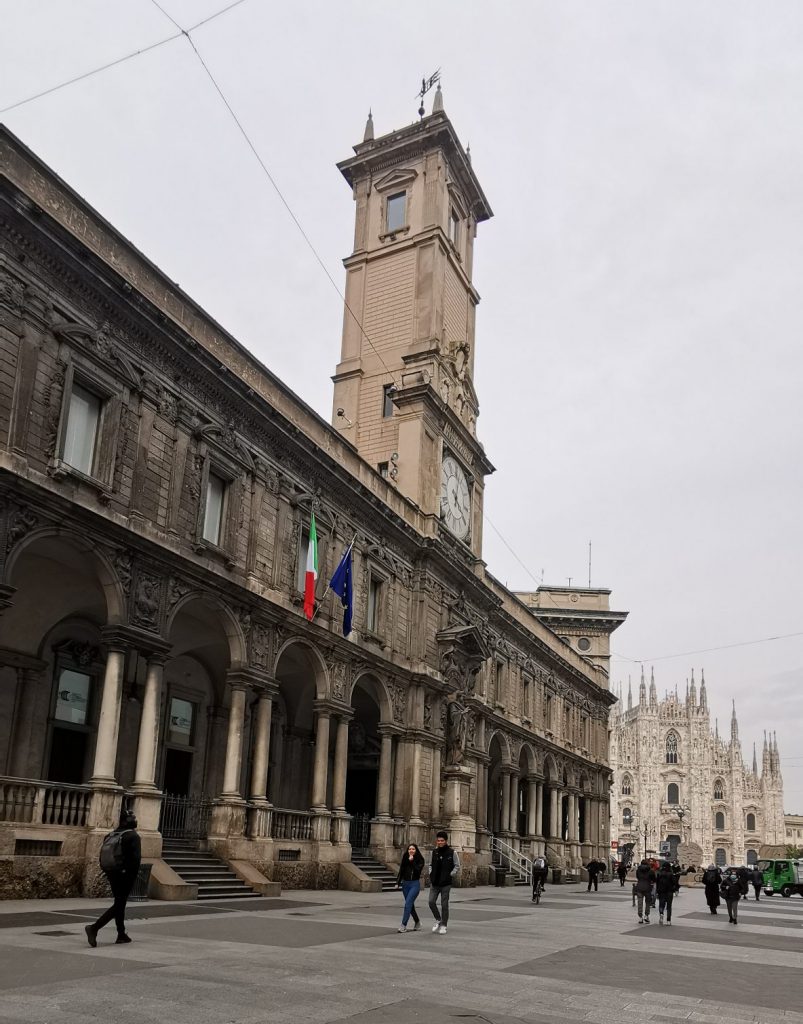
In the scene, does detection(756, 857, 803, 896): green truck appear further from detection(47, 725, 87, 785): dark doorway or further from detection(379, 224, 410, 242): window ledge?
detection(47, 725, 87, 785): dark doorway

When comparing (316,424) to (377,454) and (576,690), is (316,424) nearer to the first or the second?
(377,454)

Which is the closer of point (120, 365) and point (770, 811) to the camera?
point (120, 365)

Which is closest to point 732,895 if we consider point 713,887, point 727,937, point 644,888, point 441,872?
point 644,888

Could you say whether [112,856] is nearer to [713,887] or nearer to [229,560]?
[229,560]

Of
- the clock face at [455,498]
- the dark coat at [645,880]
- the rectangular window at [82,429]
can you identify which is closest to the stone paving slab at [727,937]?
the dark coat at [645,880]

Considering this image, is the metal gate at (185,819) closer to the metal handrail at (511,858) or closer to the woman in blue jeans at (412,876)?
the woman in blue jeans at (412,876)

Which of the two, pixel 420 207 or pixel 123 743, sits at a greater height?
pixel 420 207

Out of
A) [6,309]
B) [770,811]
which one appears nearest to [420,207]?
[6,309]

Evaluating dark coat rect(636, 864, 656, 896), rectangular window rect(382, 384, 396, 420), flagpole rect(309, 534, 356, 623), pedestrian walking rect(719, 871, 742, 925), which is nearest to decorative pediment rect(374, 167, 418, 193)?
rectangular window rect(382, 384, 396, 420)

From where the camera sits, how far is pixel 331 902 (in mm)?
20094

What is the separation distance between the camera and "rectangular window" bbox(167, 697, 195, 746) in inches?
945

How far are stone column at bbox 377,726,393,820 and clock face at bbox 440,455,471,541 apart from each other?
8.69 m

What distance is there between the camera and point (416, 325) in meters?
37.1

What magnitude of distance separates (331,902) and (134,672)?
658cm
